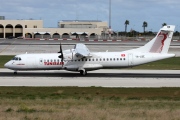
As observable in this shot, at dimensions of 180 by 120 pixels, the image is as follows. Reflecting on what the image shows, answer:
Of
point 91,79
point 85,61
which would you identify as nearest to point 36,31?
point 85,61

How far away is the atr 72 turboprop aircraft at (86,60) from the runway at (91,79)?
1011 millimetres

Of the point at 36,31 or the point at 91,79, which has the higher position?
the point at 36,31

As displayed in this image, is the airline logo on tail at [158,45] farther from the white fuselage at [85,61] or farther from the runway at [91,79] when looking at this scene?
the runway at [91,79]

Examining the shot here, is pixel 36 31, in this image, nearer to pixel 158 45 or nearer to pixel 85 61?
pixel 85 61

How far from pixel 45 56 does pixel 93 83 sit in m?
9.44

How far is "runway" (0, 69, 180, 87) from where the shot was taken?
38.2m

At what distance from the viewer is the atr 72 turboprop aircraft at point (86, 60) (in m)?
45.8

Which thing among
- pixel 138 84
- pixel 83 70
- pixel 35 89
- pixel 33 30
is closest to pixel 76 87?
pixel 35 89

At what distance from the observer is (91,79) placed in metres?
42.4

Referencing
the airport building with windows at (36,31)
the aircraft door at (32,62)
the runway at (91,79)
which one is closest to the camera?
the runway at (91,79)

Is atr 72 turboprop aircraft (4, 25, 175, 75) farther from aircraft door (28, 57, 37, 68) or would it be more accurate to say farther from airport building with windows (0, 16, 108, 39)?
airport building with windows (0, 16, 108, 39)

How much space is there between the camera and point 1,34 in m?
161

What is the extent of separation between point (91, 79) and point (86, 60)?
14.1 ft

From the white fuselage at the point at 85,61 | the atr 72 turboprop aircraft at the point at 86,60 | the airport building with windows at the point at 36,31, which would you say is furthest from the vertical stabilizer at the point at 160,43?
the airport building with windows at the point at 36,31
